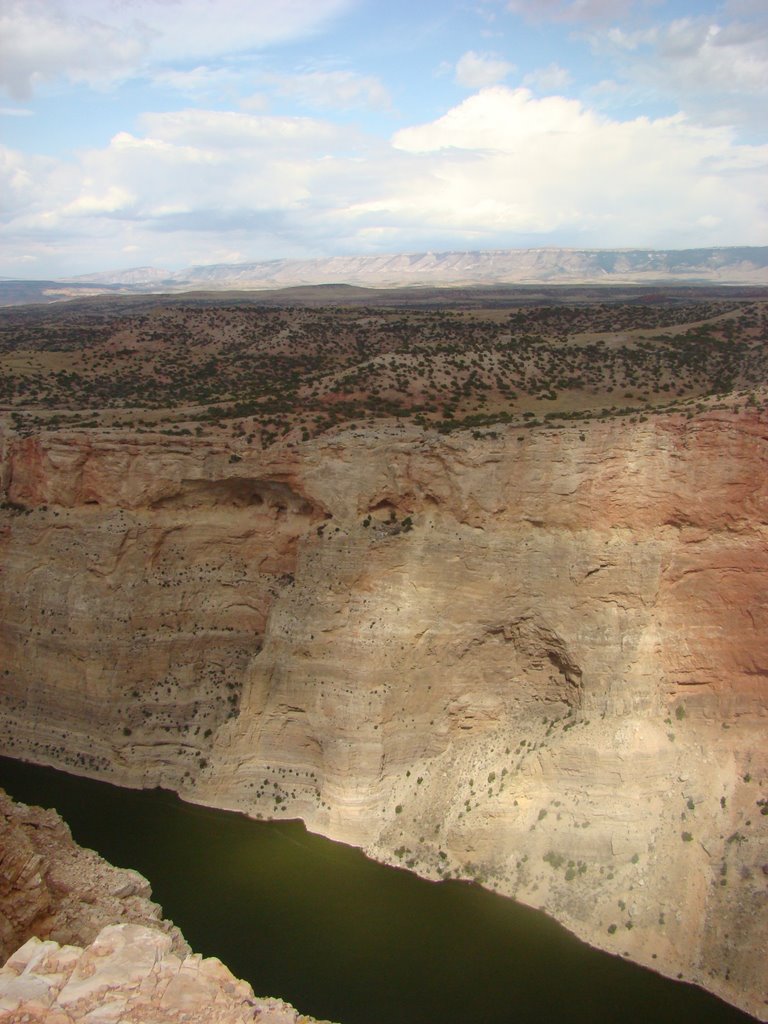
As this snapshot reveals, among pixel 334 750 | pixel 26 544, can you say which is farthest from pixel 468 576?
pixel 26 544

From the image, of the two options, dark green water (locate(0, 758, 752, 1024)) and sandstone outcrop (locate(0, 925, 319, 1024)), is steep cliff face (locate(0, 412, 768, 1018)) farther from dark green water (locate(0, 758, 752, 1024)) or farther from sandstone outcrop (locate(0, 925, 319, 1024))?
sandstone outcrop (locate(0, 925, 319, 1024))

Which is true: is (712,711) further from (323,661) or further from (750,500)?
(323,661)

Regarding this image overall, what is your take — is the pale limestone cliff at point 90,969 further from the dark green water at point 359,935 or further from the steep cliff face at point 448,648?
the steep cliff face at point 448,648

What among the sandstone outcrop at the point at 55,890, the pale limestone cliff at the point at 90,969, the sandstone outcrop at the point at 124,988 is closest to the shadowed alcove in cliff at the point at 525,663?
the sandstone outcrop at the point at 55,890

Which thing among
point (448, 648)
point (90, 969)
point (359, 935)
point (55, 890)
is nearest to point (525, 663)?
point (448, 648)

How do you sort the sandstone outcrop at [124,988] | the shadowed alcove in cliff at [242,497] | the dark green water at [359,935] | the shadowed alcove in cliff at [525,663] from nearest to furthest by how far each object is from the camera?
the sandstone outcrop at [124,988] < the dark green water at [359,935] < the shadowed alcove in cliff at [525,663] < the shadowed alcove in cliff at [242,497]

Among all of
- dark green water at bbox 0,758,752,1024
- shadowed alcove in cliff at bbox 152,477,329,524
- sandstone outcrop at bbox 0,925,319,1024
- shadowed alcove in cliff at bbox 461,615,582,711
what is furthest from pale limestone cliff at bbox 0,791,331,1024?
shadowed alcove in cliff at bbox 152,477,329,524
